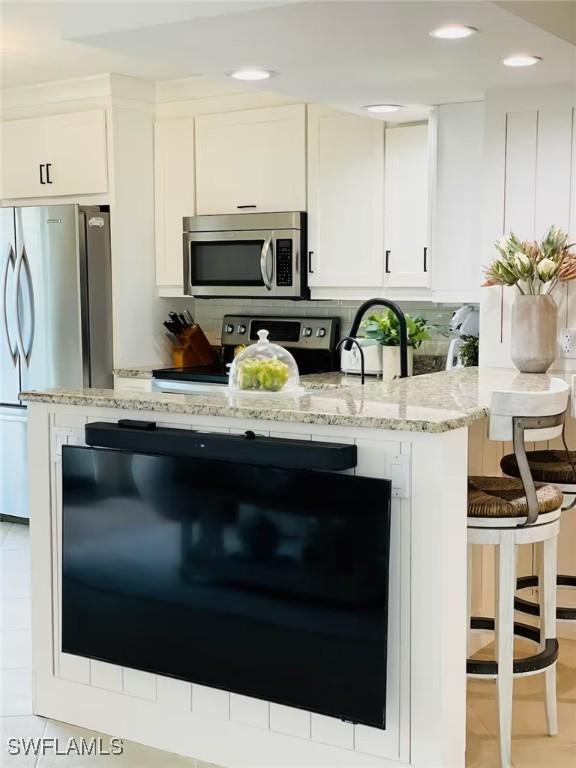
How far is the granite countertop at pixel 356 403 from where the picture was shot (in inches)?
107

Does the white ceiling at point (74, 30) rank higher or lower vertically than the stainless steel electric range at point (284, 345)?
higher

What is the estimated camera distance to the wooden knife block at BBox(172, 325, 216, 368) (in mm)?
5863

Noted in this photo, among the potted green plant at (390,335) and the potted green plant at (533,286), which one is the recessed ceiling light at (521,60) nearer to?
the potted green plant at (533,286)

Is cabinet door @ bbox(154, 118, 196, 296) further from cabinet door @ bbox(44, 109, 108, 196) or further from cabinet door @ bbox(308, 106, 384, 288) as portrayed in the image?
cabinet door @ bbox(308, 106, 384, 288)

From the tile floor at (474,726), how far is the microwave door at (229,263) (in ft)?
7.01

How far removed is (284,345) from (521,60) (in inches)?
96.0

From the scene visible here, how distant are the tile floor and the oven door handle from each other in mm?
2133

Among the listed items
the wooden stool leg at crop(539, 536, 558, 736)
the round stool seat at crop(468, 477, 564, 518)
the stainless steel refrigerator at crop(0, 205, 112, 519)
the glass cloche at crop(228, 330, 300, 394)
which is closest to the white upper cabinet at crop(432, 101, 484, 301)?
the round stool seat at crop(468, 477, 564, 518)

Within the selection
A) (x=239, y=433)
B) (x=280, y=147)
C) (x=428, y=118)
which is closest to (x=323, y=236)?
(x=280, y=147)

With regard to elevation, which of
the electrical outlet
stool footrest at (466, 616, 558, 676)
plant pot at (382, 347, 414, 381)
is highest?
the electrical outlet

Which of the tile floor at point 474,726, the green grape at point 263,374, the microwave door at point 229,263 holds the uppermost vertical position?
the microwave door at point 229,263

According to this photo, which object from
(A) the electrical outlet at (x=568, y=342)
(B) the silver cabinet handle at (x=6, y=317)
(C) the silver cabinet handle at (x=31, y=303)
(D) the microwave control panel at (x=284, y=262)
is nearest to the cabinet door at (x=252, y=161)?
(D) the microwave control panel at (x=284, y=262)

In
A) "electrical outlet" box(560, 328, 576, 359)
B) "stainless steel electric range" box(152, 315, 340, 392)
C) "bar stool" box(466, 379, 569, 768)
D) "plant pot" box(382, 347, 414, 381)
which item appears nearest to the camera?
"bar stool" box(466, 379, 569, 768)

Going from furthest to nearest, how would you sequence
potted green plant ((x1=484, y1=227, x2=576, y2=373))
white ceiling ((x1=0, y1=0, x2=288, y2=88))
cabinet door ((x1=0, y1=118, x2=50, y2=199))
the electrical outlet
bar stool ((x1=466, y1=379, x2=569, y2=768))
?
cabinet door ((x1=0, y1=118, x2=50, y2=199)), the electrical outlet, potted green plant ((x1=484, y1=227, x2=576, y2=373)), white ceiling ((x1=0, y1=0, x2=288, y2=88)), bar stool ((x1=466, y1=379, x2=569, y2=768))
